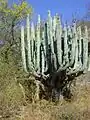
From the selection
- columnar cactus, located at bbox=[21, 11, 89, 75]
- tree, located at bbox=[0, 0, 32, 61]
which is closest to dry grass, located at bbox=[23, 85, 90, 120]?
columnar cactus, located at bbox=[21, 11, 89, 75]

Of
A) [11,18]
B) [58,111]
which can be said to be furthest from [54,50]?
[11,18]

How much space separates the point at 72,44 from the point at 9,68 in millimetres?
1946

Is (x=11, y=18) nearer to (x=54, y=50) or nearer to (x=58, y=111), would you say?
(x=54, y=50)

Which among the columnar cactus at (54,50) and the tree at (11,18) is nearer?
the columnar cactus at (54,50)

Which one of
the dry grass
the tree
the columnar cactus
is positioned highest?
the tree

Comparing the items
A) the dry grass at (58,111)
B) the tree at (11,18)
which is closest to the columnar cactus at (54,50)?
the dry grass at (58,111)

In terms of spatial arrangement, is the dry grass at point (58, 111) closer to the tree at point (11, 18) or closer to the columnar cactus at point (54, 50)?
the columnar cactus at point (54, 50)

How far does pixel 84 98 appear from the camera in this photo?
Answer: 10164 millimetres

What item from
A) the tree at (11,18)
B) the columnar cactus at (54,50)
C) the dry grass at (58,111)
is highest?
the tree at (11,18)

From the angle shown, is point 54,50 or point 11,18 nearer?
point 54,50

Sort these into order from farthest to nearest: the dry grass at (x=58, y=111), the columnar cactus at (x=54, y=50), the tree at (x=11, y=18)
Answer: the tree at (x=11, y=18) < the columnar cactus at (x=54, y=50) < the dry grass at (x=58, y=111)

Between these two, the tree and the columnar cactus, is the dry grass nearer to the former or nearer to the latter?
the columnar cactus

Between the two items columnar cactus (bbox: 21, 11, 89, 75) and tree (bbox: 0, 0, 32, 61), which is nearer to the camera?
columnar cactus (bbox: 21, 11, 89, 75)

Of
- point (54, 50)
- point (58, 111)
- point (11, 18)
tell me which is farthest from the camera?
point (11, 18)
